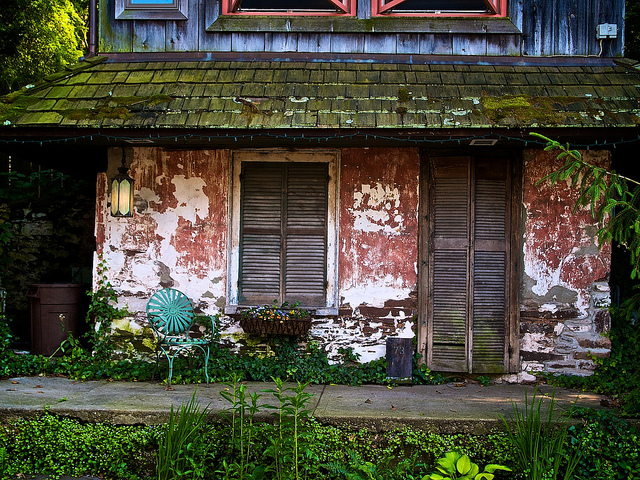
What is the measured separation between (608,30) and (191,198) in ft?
16.3

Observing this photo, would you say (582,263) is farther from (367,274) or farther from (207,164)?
(207,164)

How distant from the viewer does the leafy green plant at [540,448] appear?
402 cm

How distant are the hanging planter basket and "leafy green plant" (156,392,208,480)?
1678 millimetres

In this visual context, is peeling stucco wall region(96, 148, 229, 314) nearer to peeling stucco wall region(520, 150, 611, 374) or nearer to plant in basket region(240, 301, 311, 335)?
plant in basket region(240, 301, 311, 335)

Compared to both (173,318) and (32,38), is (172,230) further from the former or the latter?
(32,38)

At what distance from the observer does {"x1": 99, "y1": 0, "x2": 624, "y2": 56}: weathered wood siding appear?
20.4 feet

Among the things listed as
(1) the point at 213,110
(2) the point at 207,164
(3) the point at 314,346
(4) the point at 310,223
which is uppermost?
(1) the point at 213,110

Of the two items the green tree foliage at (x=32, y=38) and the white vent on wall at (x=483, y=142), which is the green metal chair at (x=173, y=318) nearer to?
the white vent on wall at (x=483, y=142)

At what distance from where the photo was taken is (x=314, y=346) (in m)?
6.09

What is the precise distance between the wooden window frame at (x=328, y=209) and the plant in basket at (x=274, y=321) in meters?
0.29

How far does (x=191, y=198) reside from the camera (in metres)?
6.27

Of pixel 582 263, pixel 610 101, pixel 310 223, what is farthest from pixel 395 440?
pixel 610 101

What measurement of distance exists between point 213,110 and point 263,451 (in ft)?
10.6

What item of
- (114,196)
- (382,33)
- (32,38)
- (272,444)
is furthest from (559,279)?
(32,38)
